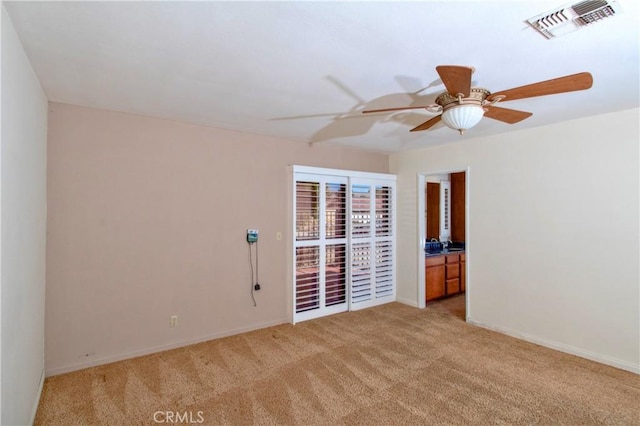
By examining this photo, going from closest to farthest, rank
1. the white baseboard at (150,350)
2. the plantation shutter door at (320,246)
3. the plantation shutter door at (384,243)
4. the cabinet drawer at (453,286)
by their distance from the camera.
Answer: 1. the white baseboard at (150,350)
2. the plantation shutter door at (320,246)
3. the plantation shutter door at (384,243)
4. the cabinet drawer at (453,286)

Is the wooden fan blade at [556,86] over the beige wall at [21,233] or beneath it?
over

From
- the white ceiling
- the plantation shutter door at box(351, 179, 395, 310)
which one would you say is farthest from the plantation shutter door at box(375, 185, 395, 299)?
the white ceiling

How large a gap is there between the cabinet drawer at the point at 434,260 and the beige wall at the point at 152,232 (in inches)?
91.7

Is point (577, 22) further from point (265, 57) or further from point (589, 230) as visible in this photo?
point (589, 230)

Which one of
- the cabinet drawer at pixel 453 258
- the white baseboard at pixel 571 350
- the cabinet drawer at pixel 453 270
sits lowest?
the white baseboard at pixel 571 350

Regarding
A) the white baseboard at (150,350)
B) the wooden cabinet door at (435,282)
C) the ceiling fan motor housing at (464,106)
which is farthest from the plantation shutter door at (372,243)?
the ceiling fan motor housing at (464,106)

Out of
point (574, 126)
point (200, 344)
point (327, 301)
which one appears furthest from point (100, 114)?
point (574, 126)

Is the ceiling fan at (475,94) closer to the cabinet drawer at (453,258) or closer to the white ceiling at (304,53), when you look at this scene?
the white ceiling at (304,53)

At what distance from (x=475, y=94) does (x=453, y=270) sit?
412cm

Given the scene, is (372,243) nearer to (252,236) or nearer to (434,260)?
(434,260)

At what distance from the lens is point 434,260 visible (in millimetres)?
5129

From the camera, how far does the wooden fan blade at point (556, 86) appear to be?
1647 millimetres

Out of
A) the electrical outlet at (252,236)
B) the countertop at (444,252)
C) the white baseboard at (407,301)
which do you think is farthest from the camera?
the countertop at (444,252)

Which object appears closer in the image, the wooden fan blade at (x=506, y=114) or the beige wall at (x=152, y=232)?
the wooden fan blade at (x=506, y=114)
